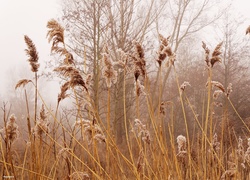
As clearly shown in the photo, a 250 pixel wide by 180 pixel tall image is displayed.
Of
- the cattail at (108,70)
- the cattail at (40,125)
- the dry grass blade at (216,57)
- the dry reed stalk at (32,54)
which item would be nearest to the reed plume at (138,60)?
the cattail at (108,70)

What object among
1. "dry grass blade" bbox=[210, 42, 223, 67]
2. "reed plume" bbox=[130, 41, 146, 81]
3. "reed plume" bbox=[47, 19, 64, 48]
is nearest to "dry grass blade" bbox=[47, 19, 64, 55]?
"reed plume" bbox=[47, 19, 64, 48]

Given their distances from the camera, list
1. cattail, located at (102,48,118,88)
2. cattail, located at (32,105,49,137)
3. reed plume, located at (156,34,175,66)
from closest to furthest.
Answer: cattail, located at (102,48,118,88) < reed plume, located at (156,34,175,66) < cattail, located at (32,105,49,137)

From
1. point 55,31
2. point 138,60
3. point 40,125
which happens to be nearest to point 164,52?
point 138,60

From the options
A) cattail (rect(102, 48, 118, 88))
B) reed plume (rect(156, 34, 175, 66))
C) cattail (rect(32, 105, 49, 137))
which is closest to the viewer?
cattail (rect(102, 48, 118, 88))

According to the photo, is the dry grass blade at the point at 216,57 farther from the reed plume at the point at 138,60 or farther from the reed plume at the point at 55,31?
the reed plume at the point at 55,31

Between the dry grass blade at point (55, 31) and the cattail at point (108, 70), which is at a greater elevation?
the dry grass blade at point (55, 31)

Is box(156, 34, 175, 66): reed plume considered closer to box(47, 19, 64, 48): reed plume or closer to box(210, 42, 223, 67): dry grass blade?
box(210, 42, 223, 67): dry grass blade

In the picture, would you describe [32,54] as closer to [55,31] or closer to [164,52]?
[55,31]

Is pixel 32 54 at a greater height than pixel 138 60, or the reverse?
pixel 32 54

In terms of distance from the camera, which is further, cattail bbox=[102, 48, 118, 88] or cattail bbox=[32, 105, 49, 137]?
cattail bbox=[32, 105, 49, 137]

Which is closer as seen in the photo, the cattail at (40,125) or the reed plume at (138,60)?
the reed plume at (138,60)

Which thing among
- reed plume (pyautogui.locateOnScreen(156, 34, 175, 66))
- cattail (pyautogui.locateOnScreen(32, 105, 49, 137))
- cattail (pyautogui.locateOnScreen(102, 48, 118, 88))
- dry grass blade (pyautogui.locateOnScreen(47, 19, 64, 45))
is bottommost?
cattail (pyautogui.locateOnScreen(32, 105, 49, 137))

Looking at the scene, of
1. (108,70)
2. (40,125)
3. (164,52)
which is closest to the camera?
(108,70)

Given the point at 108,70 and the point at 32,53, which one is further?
the point at 32,53
